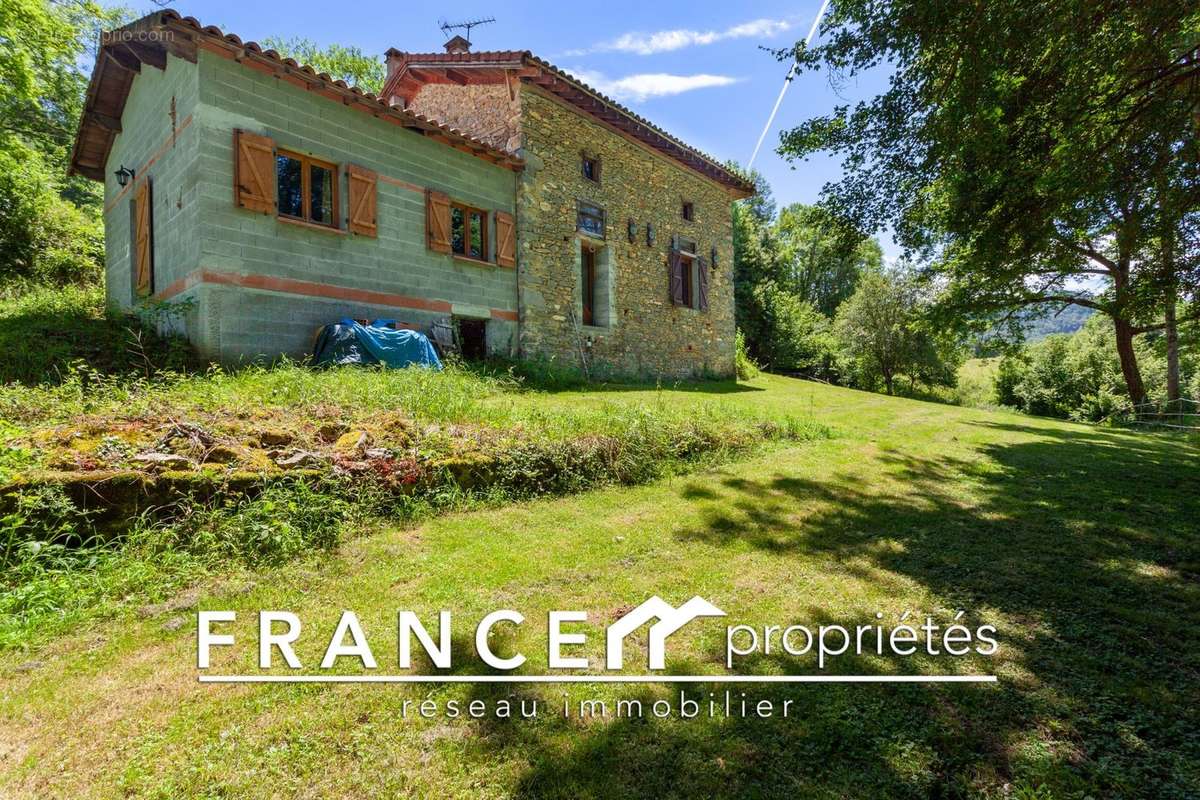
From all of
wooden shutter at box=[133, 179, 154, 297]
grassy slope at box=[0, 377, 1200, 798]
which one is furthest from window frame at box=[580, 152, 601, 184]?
grassy slope at box=[0, 377, 1200, 798]

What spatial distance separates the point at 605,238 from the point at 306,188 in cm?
689

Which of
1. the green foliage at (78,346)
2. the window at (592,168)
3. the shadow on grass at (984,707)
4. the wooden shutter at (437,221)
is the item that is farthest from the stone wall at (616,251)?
the shadow on grass at (984,707)

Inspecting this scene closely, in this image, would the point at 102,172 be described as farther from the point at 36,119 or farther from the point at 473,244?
the point at 473,244

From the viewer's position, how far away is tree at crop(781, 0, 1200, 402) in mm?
4664

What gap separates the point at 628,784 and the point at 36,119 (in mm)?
26560

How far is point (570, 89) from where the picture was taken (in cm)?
1160

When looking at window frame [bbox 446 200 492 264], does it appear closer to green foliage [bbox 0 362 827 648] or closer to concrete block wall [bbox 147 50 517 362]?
concrete block wall [bbox 147 50 517 362]

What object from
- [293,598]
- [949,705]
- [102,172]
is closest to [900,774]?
[949,705]

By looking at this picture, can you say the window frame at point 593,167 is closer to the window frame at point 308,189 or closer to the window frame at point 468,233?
the window frame at point 468,233

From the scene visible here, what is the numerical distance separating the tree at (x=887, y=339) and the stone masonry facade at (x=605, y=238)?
1106 centimetres

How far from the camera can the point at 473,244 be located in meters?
11.0

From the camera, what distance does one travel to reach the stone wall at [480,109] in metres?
11.5

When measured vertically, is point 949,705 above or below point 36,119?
below

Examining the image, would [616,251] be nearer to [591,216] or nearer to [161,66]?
[591,216]
